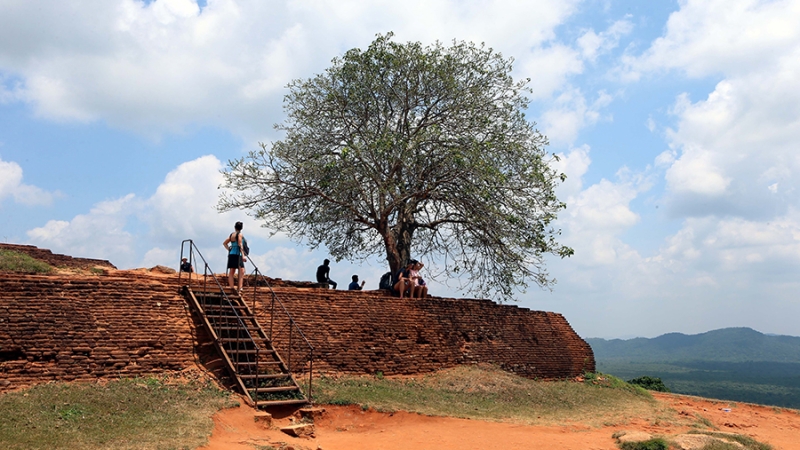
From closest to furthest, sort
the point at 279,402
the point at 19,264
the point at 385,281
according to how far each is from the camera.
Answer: the point at 279,402 → the point at 19,264 → the point at 385,281

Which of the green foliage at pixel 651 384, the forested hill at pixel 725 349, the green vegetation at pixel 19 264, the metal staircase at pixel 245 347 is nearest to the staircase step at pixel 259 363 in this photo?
the metal staircase at pixel 245 347

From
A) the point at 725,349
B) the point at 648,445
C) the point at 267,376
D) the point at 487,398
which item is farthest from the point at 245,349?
the point at 725,349

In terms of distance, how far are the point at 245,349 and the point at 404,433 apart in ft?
9.87

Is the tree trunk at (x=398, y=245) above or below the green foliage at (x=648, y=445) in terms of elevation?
above

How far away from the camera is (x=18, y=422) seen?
7.34 metres

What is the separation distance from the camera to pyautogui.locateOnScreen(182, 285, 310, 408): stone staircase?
9.69 metres

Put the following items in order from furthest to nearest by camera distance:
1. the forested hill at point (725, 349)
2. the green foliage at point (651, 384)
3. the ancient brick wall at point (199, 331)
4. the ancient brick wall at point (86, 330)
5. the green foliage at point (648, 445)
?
the forested hill at point (725, 349), the green foliage at point (651, 384), the green foliage at point (648, 445), the ancient brick wall at point (199, 331), the ancient brick wall at point (86, 330)

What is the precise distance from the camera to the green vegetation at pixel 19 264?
1380 cm

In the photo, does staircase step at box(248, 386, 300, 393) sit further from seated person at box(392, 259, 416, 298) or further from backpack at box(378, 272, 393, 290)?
backpack at box(378, 272, 393, 290)

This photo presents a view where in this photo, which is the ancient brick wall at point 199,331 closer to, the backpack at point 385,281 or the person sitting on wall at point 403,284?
the person sitting on wall at point 403,284

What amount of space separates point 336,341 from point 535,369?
20.6 ft

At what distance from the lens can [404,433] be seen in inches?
383

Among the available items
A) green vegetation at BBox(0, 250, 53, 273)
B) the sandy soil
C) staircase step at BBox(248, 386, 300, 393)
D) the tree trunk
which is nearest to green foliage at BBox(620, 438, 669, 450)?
the sandy soil

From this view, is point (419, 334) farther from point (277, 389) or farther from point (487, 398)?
point (277, 389)
